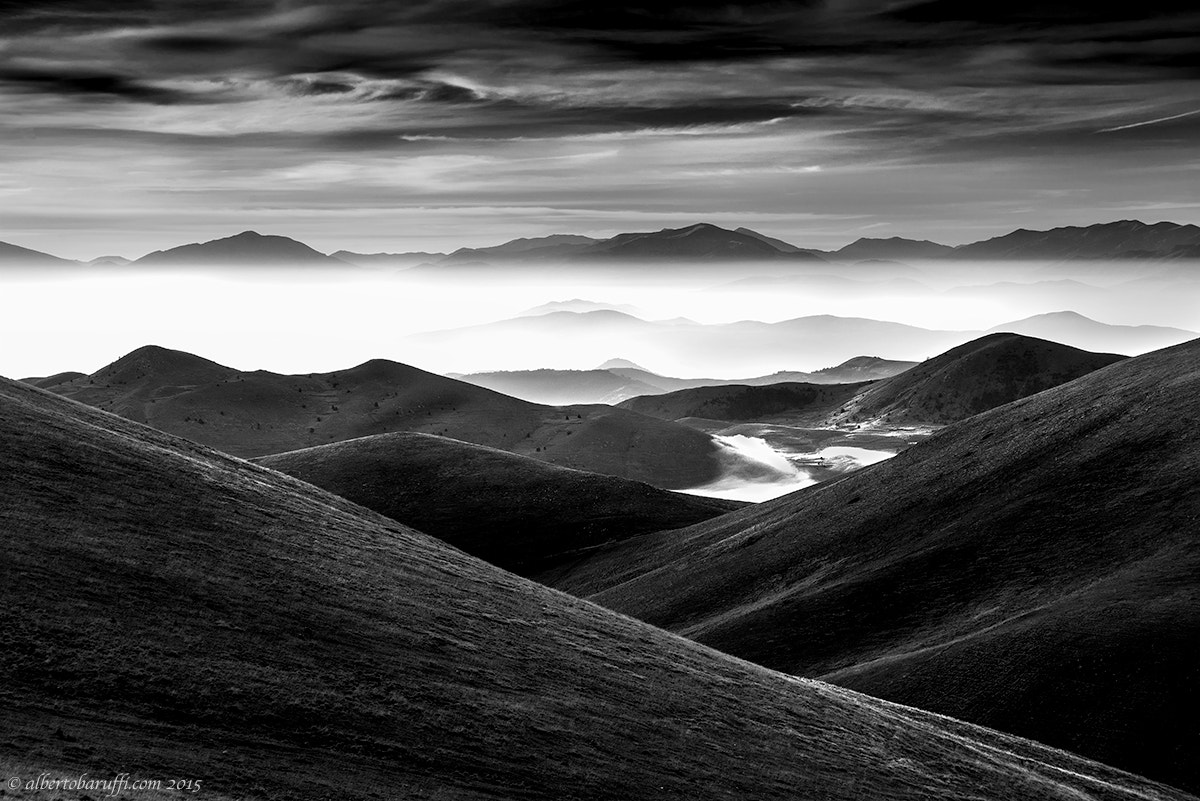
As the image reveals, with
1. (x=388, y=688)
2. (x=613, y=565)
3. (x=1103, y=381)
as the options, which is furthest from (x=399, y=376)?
(x=388, y=688)

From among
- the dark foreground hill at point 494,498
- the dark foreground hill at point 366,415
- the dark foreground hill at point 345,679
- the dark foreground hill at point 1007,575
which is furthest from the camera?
the dark foreground hill at point 366,415

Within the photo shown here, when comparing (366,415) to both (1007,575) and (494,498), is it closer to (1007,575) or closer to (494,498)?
(494,498)

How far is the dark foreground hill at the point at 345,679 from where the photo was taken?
22797 mm

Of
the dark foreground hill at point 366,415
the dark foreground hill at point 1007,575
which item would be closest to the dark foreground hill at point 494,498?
the dark foreground hill at point 1007,575

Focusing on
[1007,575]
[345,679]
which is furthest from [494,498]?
[345,679]

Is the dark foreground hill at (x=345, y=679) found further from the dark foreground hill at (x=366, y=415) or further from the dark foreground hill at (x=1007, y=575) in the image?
the dark foreground hill at (x=366, y=415)

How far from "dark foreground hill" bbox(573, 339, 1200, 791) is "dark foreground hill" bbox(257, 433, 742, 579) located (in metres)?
6.95

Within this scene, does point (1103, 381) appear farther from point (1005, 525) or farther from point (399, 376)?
point (399, 376)

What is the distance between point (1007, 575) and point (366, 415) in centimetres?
11757

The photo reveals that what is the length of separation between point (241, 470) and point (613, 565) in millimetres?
38940

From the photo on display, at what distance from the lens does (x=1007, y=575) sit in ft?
173

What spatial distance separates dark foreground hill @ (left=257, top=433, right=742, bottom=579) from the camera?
85.7 metres

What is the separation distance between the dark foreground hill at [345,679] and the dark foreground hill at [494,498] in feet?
143

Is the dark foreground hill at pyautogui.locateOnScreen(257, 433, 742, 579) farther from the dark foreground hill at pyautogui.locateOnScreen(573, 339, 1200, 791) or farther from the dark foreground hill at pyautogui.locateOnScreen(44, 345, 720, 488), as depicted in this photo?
the dark foreground hill at pyautogui.locateOnScreen(44, 345, 720, 488)
